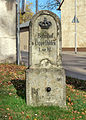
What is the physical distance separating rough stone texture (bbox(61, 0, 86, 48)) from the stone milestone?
2339 cm

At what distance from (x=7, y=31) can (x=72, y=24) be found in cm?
1979

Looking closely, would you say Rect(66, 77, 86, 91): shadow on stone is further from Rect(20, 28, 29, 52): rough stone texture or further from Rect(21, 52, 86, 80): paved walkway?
Rect(20, 28, 29, 52): rough stone texture

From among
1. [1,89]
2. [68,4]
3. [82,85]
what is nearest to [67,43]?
[68,4]

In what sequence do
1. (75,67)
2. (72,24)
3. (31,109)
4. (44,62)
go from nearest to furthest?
1. (31,109)
2. (44,62)
3. (75,67)
4. (72,24)

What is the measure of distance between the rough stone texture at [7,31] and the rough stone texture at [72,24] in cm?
1743

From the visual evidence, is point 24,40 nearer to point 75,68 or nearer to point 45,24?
point 75,68

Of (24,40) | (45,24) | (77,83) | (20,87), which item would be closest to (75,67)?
(77,83)

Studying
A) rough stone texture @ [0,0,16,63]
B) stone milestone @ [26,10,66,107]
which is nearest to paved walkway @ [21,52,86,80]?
rough stone texture @ [0,0,16,63]

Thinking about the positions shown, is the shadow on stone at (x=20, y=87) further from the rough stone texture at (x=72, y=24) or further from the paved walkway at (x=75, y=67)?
the rough stone texture at (x=72, y=24)

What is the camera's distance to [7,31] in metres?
11.5

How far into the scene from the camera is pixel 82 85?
7.38 metres

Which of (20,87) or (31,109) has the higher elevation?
(20,87)

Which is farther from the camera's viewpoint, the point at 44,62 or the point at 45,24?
the point at 44,62

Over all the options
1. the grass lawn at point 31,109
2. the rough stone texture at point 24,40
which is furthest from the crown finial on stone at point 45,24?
the rough stone texture at point 24,40
